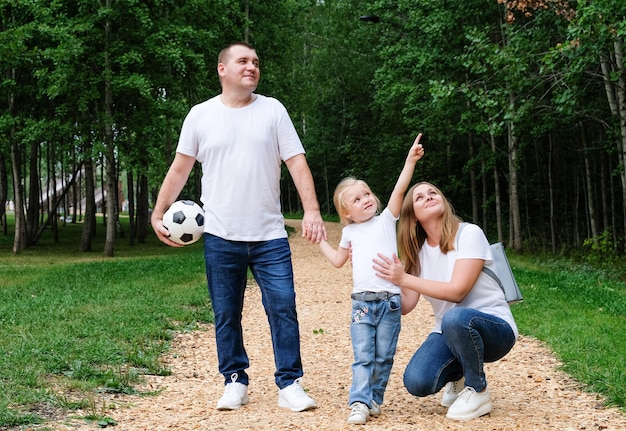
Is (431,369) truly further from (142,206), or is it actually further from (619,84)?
(142,206)

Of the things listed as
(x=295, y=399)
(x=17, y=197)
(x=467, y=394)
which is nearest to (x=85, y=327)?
(x=295, y=399)

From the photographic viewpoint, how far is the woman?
457 cm

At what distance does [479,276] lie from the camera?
473cm

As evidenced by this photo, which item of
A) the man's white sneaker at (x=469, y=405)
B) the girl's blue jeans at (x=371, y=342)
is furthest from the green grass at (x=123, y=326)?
the girl's blue jeans at (x=371, y=342)

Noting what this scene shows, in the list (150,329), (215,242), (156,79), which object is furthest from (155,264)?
(215,242)

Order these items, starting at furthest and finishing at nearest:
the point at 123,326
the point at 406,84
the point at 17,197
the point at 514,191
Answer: the point at 17,197 → the point at 406,84 → the point at 514,191 → the point at 123,326

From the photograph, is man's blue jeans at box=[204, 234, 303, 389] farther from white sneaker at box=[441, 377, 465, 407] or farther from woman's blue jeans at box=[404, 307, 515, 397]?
white sneaker at box=[441, 377, 465, 407]

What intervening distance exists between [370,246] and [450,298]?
565 millimetres

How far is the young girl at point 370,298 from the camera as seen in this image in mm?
4594

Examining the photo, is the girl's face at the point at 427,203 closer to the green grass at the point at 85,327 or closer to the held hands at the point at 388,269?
the held hands at the point at 388,269

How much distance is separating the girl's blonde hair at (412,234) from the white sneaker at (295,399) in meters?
1.02

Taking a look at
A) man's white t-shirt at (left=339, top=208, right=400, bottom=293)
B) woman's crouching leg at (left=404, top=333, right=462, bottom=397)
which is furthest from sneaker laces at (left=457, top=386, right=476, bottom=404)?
man's white t-shirt at (left=339, top=208, right=400, bottom=293)

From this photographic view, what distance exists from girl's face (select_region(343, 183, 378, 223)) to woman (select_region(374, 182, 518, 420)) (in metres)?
0.26

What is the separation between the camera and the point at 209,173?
4.85 meters
